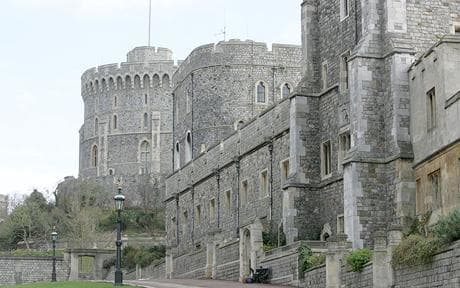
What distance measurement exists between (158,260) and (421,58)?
31.3 metres

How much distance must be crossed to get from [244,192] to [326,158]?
9.49m

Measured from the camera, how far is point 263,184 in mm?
46719

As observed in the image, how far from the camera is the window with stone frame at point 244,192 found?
49131 millimetres

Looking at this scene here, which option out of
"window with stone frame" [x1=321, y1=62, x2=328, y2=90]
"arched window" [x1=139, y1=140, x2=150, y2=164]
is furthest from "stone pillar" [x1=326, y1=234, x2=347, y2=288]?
"arched window" [x1=139, y1=140, x2=150, y2=164]

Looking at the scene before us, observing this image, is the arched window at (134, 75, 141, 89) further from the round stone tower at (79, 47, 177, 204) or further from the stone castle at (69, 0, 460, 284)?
the stone castle at (69, 0, 460, 284)

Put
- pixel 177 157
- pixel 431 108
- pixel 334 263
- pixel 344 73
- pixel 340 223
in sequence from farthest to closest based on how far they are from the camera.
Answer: pixel 177 157 → pixel 344 73 → pixel 340 223 → pixel 431 108 → pixel 334 263

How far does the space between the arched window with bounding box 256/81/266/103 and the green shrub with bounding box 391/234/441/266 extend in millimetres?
36237

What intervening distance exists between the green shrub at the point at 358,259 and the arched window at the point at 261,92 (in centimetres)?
3319

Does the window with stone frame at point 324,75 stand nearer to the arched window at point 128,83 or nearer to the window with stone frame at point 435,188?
the window with stone frame at point 435,188

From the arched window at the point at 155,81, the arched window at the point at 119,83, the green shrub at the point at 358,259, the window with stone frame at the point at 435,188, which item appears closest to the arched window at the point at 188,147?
the window with stone frame at the point at 435,188

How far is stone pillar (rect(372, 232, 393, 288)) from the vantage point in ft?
92.3

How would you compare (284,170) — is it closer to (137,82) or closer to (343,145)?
(343,145)

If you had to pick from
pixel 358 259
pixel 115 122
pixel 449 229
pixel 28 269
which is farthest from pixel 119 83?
pixel 449 229

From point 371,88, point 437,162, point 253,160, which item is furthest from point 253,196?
point 437,162
